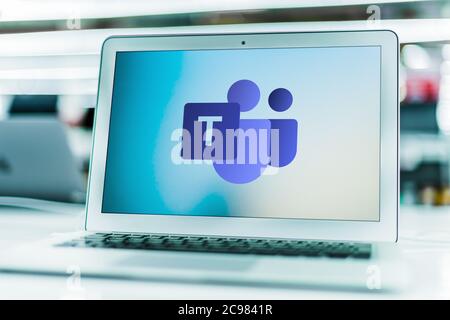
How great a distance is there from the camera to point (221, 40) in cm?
79

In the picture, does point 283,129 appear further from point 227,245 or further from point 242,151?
point 227,245

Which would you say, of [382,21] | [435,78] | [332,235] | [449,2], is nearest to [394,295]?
[332,235]

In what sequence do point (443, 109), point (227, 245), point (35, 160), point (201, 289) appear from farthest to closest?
point (443, 109) → point (35, 160) → point (227, 245) → point (201, 289)

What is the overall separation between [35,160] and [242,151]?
648 mm

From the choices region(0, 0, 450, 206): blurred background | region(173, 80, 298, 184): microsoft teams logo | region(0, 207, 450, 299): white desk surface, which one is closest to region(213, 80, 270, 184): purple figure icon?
region(173, 80, 298, 184): microsoft teams logo

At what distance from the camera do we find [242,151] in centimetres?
74

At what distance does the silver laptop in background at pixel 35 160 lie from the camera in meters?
1.17

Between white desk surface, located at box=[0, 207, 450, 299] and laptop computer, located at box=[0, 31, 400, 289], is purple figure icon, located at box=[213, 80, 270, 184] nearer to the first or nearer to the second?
laptop computer, located at box=[0, 31, 400, 289]

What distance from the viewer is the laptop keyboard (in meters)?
0.63

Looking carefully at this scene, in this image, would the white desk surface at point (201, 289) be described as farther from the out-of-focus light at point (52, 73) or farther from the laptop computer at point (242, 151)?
the out-of-focus light at point (52, 73)

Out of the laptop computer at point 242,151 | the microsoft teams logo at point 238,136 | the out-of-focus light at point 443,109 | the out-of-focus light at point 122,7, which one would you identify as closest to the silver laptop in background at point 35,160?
the out-of-focus light at point 122,7

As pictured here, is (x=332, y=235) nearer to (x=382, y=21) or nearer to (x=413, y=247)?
(x=413, y=247)

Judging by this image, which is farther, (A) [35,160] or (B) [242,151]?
(A) [35,160]

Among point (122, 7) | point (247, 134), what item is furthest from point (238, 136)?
point (122, 7)
